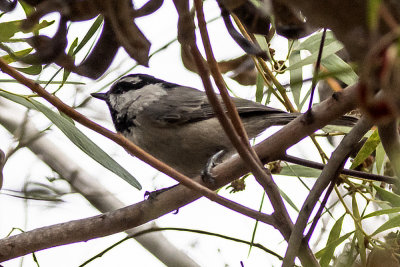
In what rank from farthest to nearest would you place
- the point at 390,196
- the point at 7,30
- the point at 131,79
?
the point at 131,79 → the point at 390,196 → the point at 7,30

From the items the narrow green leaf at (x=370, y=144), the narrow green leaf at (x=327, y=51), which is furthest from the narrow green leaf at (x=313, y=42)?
the narrow green leaf at (x=370, y=144)

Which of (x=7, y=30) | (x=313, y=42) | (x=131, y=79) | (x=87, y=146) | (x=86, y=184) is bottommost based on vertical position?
(x=87, y=146)

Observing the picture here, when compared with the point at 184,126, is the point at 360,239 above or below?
below

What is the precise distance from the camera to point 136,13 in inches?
30.3

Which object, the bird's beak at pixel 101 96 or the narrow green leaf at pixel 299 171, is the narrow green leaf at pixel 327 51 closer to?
the narrow green leaf at pixel 299 171

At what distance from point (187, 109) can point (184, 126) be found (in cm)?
10

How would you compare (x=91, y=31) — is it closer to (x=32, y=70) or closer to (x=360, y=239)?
(x=32, y=70)

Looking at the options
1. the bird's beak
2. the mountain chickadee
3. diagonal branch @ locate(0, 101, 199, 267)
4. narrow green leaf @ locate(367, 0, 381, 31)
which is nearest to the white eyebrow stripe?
the bird's beak

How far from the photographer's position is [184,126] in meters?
2.27

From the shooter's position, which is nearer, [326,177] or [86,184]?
[326,177]

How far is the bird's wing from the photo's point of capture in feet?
7.28

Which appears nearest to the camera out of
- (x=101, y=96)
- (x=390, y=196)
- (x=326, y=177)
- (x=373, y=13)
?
(x=373, y=13)

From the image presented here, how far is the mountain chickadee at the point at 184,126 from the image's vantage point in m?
2.19

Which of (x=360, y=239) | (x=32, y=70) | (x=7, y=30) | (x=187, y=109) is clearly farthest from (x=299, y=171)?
(x=7, y=30)
